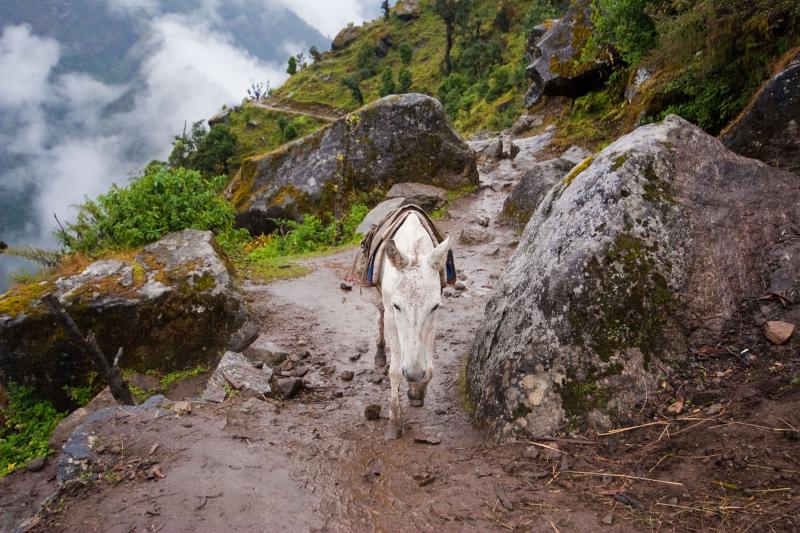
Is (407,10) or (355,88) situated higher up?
(407,10)

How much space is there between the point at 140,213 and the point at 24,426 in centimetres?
459

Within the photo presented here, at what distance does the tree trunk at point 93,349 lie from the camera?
546cm

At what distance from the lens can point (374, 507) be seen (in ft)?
11.1

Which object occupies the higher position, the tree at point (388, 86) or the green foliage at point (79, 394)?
the tree at point (388, 86)

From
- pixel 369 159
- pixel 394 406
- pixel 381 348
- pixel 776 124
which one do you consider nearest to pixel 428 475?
pixel 394 406

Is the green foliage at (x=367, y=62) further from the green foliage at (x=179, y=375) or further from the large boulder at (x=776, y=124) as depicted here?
the large boulder at (x=776, y=124)

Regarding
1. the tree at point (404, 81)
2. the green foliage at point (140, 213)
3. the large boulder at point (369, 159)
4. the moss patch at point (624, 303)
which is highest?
the tree at point (404, 81)

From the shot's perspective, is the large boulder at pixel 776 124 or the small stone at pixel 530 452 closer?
the small stone at pixel 530 452

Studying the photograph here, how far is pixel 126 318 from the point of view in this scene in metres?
7.07

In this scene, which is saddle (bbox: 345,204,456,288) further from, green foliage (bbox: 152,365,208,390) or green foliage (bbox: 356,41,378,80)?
green foliage (bbox: 356,41,378,80)

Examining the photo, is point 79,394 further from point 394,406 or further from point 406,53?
point 406,53

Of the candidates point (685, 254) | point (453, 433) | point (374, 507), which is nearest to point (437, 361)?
point (453, 433)

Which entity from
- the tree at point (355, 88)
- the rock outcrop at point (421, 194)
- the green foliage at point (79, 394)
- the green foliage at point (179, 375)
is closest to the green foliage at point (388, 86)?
the tree at point (355, 88)

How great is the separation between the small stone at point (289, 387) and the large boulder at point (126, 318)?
84.2 inches
